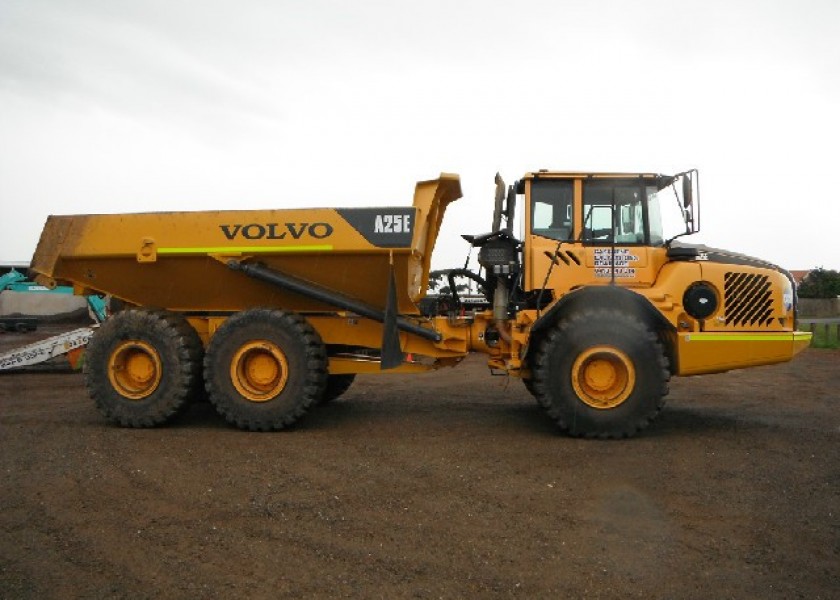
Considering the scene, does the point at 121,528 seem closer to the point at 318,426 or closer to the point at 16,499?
the point at 16,499

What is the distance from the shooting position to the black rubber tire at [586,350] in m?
6.59

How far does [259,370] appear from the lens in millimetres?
7289

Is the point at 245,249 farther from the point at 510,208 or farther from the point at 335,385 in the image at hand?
the point at 510,208

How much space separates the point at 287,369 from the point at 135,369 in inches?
68.0

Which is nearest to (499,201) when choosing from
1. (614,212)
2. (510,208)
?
(510,208)

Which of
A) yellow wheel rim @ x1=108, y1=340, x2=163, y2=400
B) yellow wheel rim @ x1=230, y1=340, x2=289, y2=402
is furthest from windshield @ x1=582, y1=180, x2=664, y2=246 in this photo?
yellow wheel rim @ x1=108, y1=340, x2=163, y2=400

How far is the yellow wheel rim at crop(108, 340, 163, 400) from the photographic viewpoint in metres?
7.41

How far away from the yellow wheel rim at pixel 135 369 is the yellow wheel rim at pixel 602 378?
426 centimetres

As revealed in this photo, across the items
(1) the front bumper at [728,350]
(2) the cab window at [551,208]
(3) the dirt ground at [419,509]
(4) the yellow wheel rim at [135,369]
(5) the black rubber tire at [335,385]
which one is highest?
(2) the cab window at [551,208]

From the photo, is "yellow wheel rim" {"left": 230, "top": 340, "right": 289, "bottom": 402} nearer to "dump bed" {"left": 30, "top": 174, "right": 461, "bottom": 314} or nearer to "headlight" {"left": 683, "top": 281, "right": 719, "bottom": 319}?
"dump bed" {"left": 30, "top": 174, "right": 461, "bottom": 314}

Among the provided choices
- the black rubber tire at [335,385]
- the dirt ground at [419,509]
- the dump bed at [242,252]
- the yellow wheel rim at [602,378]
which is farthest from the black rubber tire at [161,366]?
the yellow wheel rim at [602,378]

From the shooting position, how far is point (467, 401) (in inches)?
365

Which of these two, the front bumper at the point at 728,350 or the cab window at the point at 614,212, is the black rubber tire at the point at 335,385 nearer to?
the cab window at the point at 614,212

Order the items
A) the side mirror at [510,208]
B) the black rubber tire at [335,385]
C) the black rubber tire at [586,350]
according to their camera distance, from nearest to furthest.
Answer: the black rubber tire at [586,350] < the side mirror at [510,208] < the black rubber tire at [335,385]
